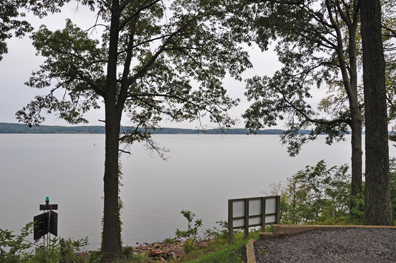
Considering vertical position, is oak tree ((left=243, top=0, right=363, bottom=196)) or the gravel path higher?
oak tree ((left=243, top=0, right=363, bottom=196))

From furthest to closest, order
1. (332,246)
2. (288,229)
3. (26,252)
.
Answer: (26,252)
(288,229)
(332,246)

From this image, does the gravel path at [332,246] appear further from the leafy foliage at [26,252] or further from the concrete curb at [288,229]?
the leafy foliage at [26,252]

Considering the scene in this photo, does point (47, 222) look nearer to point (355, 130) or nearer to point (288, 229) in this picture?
point (288, 229)

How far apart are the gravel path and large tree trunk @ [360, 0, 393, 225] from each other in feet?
3.04

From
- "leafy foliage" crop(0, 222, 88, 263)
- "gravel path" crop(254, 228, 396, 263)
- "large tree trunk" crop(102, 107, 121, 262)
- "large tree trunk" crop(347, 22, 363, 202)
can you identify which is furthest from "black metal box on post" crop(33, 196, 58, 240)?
"large tree trunk" crop(347, 22, 363, 202)

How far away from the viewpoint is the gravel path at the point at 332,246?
156 inches

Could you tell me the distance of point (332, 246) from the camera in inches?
171

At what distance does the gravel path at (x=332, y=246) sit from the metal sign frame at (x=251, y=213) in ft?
5.78

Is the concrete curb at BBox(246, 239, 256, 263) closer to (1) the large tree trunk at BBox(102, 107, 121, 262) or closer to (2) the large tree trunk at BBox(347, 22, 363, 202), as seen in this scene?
(1) the large tree trunk at BBox(102, 107, 121, 262)

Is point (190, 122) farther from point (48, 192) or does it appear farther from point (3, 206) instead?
point (48, 192)

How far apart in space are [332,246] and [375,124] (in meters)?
3.20

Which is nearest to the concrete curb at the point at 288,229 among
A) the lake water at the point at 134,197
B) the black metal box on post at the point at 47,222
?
the lake water at the point at 134,197

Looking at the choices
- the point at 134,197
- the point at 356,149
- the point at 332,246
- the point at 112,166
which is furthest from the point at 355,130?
the point at 134,197

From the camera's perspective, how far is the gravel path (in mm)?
3956
